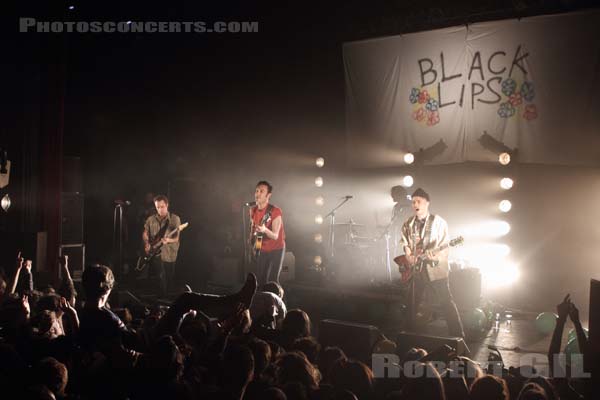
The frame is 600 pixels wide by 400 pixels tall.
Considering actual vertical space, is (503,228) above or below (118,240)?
above

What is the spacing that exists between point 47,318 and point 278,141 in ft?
34.3

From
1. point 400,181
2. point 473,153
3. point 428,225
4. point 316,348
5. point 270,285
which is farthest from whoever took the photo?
point 400,181

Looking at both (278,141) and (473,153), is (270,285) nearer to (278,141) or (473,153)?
(473,153)

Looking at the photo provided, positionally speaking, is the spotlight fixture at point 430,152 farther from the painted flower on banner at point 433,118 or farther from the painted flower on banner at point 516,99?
the painted flower on banner at point 516,99

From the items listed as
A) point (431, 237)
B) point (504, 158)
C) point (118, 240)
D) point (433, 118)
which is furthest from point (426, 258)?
point (118, 240)

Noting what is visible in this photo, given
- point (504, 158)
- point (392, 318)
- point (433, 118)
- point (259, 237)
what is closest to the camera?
point (259, 237)

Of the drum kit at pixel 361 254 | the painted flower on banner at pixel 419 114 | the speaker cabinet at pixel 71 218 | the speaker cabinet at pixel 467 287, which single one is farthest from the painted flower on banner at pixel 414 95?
the speaker cabinet at pixel 71 218

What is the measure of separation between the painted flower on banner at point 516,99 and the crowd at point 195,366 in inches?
259

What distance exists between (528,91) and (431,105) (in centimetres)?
184

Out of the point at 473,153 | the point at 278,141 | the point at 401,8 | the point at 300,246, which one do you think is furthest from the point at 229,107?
the point at 473,153

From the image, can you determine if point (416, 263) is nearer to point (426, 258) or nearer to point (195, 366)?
point (426, 258)

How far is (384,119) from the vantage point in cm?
1203

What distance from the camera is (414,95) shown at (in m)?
11.6

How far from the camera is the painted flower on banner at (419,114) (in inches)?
454
